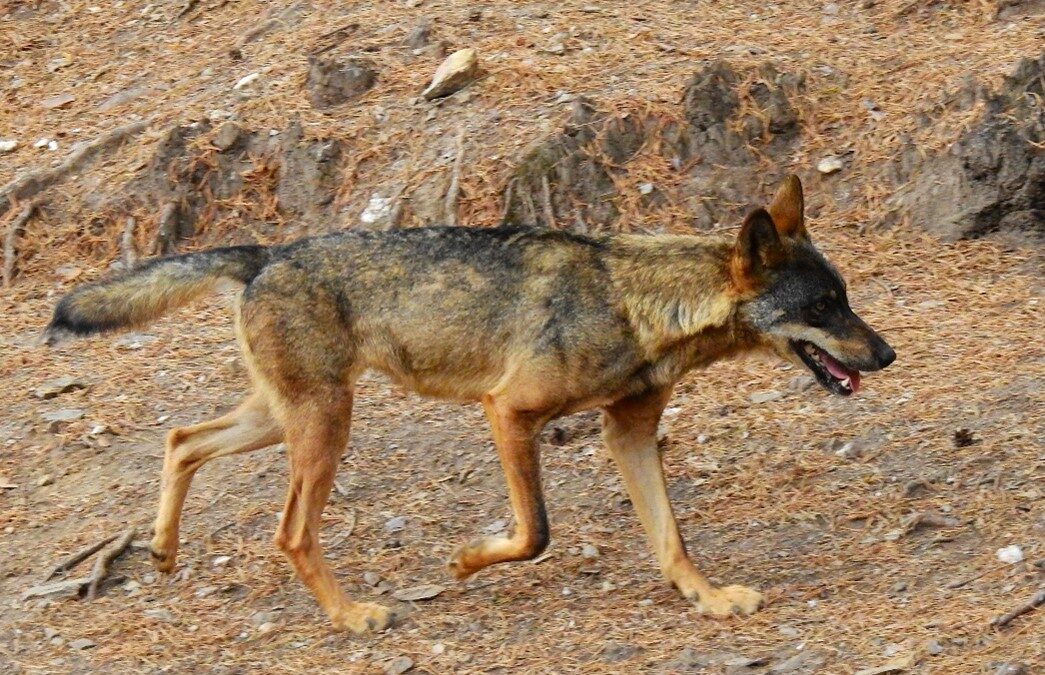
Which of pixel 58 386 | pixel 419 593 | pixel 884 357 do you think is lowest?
pixel 58 386

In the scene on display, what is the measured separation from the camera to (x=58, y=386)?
9562 millimetres

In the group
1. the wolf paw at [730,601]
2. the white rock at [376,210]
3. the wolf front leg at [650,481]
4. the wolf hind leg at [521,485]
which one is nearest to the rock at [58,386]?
the white rock at [376,210]

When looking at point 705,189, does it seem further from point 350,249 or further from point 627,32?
point 350,249

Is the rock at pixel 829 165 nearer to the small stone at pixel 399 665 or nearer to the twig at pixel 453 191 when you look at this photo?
the twig at pixel 453 191

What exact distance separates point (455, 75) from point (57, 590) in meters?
5.25

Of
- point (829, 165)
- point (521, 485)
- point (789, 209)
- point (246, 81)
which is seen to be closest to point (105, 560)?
point (521, 485)

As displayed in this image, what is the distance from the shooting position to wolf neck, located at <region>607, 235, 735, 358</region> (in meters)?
6.96


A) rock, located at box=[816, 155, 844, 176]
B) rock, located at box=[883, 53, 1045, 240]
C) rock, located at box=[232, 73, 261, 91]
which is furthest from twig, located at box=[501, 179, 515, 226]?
rock, located at box=[232, 73, 261, 91]

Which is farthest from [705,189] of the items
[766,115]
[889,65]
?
[889,65]

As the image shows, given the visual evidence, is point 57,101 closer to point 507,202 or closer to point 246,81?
point 246,81

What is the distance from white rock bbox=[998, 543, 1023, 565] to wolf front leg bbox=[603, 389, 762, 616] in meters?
1.17

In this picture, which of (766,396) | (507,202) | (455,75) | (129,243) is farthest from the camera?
(455,75)

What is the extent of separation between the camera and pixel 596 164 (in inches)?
418

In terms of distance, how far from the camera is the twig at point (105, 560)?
25.0 ft
